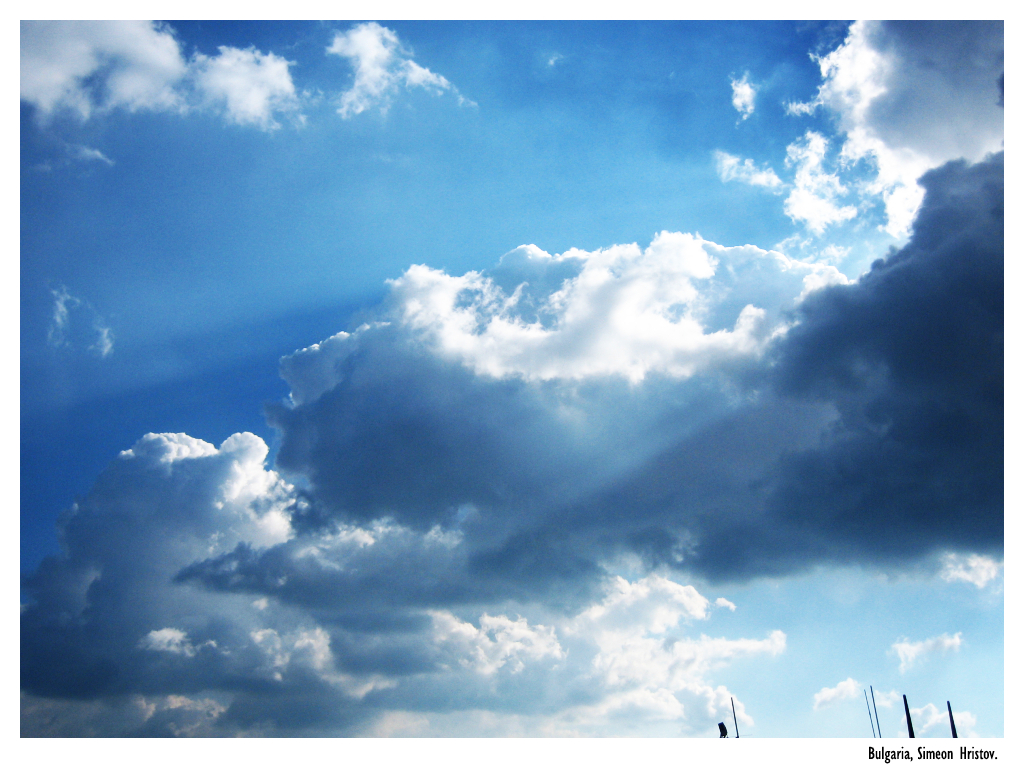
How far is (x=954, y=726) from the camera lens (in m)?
134
